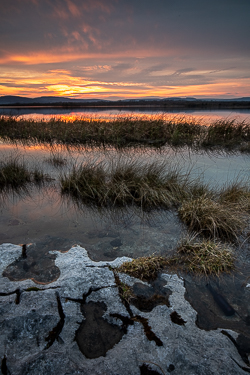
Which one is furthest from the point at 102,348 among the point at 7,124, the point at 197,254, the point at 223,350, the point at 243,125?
the point at 7,124

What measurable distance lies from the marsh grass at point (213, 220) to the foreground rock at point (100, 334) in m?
1.49

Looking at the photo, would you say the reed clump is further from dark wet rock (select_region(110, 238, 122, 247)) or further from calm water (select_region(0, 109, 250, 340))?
dark wet rock (select_region(110, 238, 122, 247))

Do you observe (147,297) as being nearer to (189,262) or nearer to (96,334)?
(96,334)

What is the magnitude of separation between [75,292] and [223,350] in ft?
4.67

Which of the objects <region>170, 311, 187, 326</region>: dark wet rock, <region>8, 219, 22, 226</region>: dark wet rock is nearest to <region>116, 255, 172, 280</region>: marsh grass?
<region>170, 311, 187, 326</region>: dark wet rock

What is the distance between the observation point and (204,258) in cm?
303

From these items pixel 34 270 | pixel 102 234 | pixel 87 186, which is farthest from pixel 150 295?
pixel 87 186

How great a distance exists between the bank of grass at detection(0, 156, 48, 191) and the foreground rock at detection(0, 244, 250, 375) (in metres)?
4.23

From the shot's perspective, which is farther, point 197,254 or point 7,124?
point 7,124

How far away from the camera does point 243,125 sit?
13.5 metres

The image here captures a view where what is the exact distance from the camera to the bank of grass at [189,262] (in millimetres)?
2790

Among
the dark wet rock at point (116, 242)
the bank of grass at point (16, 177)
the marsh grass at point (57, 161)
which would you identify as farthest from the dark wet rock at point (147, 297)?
the marsh grass at point (57, 161)

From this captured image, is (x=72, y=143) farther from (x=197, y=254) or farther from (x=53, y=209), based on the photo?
(x=197, y=254)

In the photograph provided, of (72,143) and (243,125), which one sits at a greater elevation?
(243,125)
